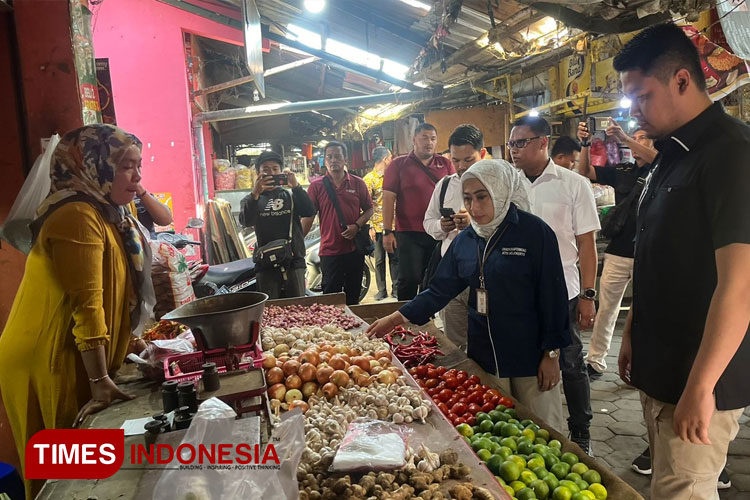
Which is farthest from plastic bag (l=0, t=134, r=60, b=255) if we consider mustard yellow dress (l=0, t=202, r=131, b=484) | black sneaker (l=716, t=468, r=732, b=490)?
black sneaker (l=716, t=468, r=732, b=490)

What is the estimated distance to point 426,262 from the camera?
16.3 ft

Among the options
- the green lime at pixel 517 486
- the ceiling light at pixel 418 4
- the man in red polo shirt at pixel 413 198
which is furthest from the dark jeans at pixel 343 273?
the green lime at pixel 517 486

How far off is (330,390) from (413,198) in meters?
2.84

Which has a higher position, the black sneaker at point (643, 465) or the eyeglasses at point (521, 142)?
the eyeglasses at point (521, 142)

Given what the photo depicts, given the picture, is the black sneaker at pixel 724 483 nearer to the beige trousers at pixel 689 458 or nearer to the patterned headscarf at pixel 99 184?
the beige trousers at pixel 689 458

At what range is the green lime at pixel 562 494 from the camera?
1724mm

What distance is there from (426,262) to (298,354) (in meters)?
2.48

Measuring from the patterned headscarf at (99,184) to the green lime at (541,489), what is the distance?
201 cm

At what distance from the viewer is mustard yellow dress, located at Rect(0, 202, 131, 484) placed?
203 centimetres

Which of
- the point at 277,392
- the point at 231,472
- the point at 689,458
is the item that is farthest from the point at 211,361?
the point at 689,458

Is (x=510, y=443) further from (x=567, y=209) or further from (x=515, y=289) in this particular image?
(x=567, y=209)

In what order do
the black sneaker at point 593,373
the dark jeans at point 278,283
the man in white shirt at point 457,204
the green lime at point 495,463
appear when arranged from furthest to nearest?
the dark jeans at point 278,283 → the black sneaker at point 593,373 → the man in white shirt at point 457,204 → the green lime at point 495,463

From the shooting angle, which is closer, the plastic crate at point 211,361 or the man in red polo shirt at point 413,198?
the plastic crate at point 211,361

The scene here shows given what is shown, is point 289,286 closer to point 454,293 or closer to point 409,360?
point 409,360
